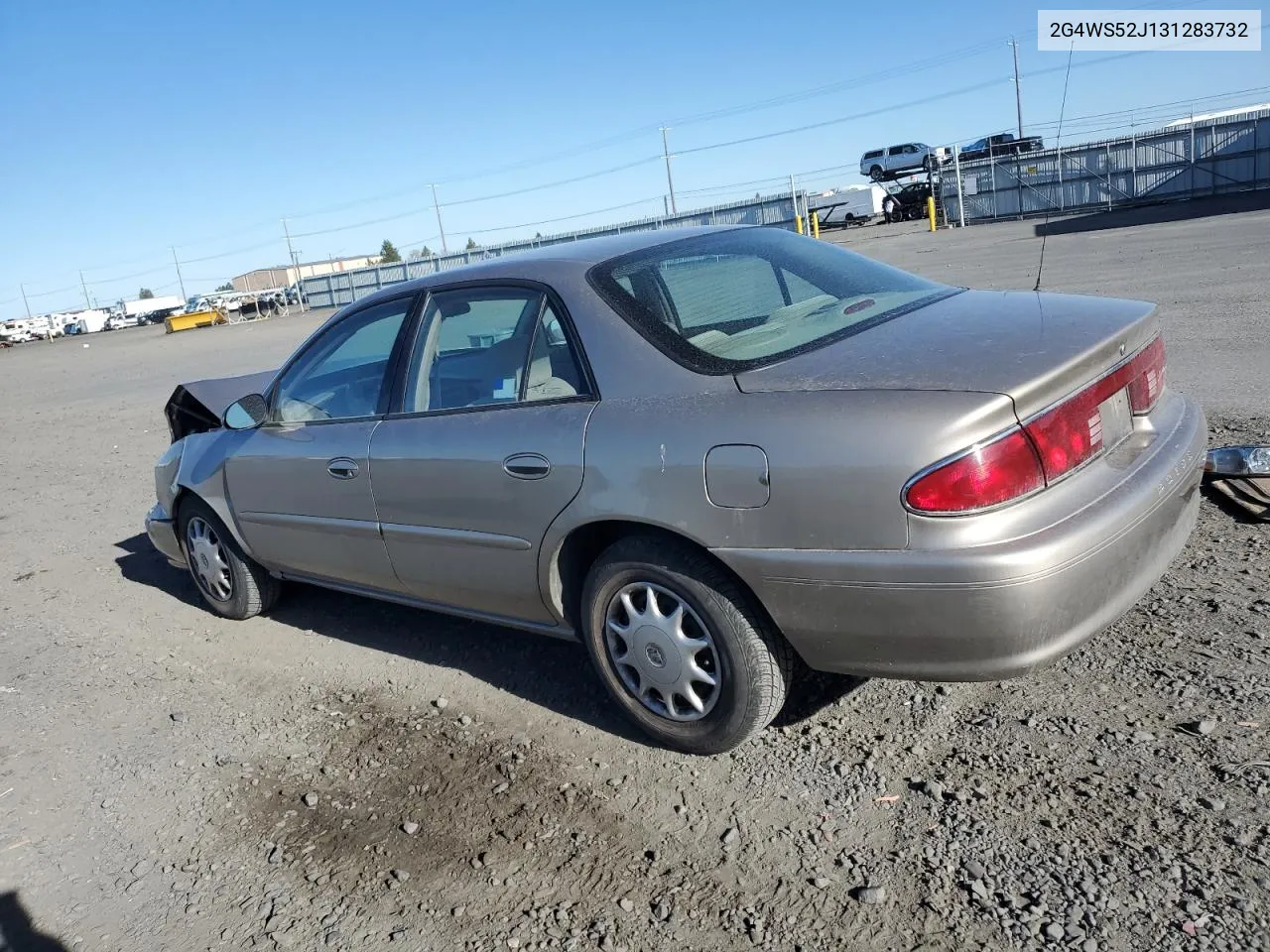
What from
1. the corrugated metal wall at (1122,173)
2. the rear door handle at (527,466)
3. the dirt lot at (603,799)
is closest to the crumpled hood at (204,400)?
the dirt lot at (603,799)

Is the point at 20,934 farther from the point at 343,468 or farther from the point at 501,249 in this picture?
the point at 501,249

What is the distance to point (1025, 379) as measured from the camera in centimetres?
267

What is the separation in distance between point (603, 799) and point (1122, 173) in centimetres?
3517

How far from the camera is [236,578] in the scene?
5246mm

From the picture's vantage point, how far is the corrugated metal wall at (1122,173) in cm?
3030

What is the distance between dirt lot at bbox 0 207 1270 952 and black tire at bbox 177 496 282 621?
0.19 m

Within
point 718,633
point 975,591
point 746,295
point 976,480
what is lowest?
point 718,633

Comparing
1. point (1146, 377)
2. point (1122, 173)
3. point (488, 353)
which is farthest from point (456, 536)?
point (1122, 173)

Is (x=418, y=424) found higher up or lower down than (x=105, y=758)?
higher up

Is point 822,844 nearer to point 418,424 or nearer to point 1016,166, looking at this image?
point 418,424

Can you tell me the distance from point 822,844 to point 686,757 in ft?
2.17

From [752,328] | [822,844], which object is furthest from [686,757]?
[752,328]

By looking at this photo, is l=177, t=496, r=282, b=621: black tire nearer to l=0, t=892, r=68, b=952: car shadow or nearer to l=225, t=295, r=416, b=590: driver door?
l=225, t=295, r=416, b=590: driver door

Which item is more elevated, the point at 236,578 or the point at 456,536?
the point at 456,536
